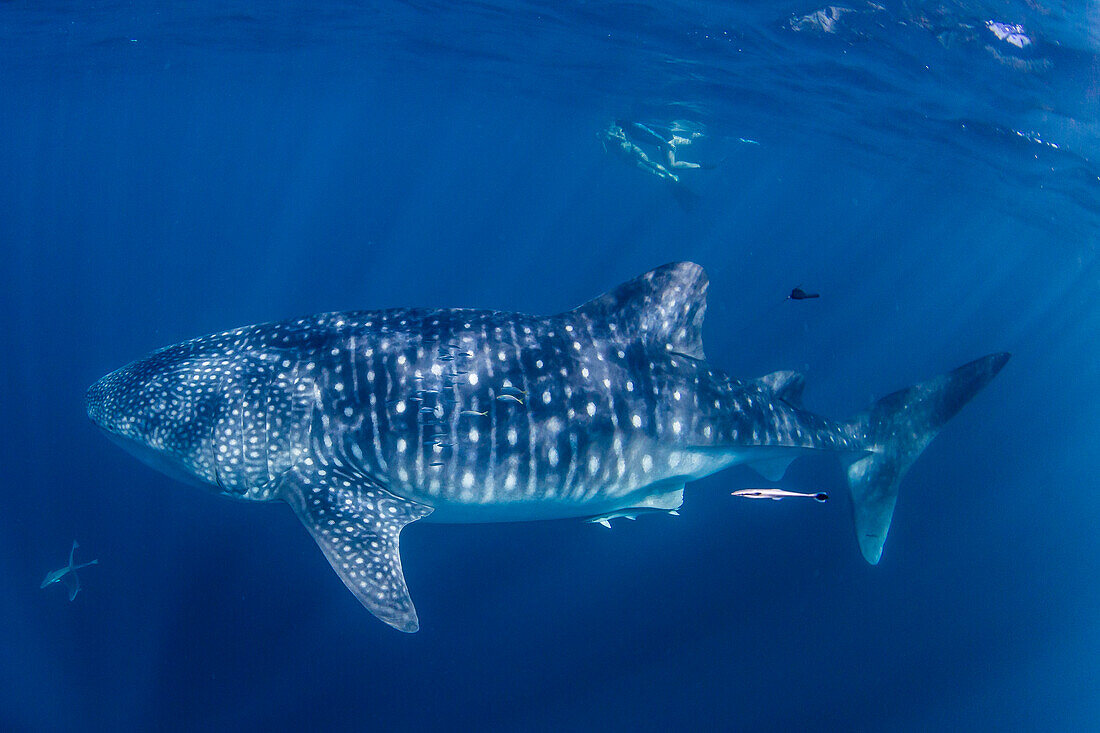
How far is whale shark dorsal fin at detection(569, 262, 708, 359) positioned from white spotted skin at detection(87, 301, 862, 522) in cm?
9

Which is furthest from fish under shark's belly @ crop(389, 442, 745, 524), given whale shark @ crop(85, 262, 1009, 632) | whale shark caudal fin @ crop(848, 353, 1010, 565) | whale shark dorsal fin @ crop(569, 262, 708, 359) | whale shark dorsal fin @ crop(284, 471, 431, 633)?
whale shark caudal fin @ crop(848, 353, 1010, 565)

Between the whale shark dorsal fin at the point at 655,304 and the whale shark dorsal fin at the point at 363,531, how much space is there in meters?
2.62

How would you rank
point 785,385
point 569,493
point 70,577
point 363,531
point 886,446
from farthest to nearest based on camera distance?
point 70,577
point 886,446
point 785,385
point 569,493
point 363,531

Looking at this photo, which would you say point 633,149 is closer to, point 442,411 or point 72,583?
point 442,411

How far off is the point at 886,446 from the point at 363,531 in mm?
6091

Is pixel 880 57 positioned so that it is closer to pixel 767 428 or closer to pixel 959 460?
pixel 959 460

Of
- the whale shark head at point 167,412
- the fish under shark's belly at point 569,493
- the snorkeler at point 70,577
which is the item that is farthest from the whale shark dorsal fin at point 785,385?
the snorkeler at point 70,577

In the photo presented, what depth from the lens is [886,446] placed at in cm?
757

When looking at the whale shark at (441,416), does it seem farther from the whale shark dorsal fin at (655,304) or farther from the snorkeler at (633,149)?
the snorkeler at (633,149)

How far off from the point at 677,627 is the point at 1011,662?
27.6 feet

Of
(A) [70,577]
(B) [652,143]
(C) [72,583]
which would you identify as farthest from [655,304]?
(B) [652,143]

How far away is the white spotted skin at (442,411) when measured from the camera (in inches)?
220

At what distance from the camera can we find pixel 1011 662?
42.5ft

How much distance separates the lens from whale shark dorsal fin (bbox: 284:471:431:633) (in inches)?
192
